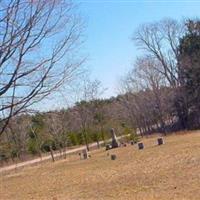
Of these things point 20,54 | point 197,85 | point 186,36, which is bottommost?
point 20,54

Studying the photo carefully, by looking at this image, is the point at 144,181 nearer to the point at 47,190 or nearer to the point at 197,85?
the point at 47,190

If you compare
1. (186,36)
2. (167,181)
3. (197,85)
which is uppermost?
(186,36)

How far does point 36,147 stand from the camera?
44.6 meters

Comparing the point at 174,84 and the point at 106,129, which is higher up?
the point at 174,84

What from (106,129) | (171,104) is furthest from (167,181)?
(171,104)

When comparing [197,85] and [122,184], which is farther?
[197,85]

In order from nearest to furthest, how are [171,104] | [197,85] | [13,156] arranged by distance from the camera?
[13,156]
[197,85]
[171,104]

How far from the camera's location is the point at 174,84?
52.8 meters

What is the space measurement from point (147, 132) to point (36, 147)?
14.4 m

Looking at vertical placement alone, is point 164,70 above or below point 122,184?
above

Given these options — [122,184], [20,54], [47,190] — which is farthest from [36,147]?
[20,54]

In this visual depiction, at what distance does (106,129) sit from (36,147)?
8365 millimetres

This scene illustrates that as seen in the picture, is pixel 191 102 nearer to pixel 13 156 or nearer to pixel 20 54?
pixel 13 156

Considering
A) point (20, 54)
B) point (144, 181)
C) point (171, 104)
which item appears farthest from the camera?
point (171, 104)
